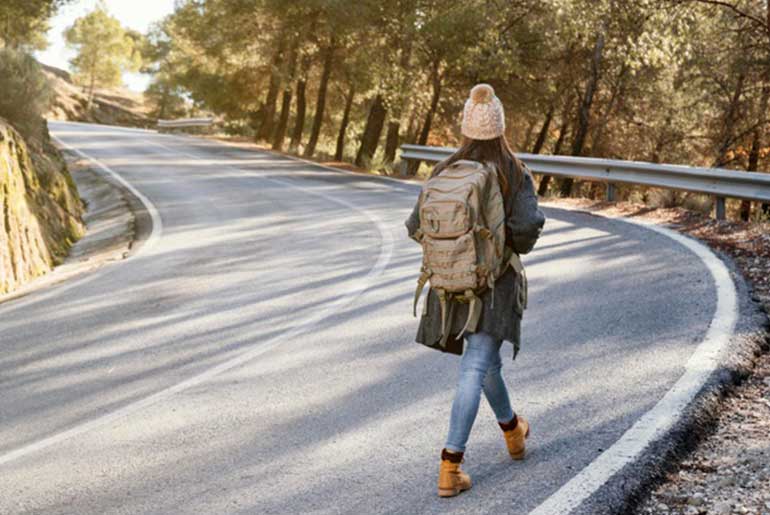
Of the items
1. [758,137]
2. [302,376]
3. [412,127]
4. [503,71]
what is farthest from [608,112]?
[302,376]

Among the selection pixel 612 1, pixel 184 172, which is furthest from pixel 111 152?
pixel 612 1

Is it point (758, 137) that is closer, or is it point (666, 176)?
point (666, 176)

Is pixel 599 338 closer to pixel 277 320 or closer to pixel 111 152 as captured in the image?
pixel 277 320

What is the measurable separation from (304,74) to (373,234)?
2392 centimetres

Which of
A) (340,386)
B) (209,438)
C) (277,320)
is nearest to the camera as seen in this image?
(209,438)

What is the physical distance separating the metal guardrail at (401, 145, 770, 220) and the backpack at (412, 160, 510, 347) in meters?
8.96

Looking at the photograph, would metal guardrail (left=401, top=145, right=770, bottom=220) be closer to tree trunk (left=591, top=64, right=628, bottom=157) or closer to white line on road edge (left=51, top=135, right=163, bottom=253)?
white line on road edge (left=51, top=135, right=163, bottom=253)

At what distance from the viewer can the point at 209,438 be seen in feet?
16.7

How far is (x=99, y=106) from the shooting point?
75.1m

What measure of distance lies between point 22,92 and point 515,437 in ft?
47.1

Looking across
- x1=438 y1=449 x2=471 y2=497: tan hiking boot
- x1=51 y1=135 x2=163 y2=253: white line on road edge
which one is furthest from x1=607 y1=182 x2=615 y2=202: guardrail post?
x1=438 y1=449 x2=471 y2=497: tan hiking boot

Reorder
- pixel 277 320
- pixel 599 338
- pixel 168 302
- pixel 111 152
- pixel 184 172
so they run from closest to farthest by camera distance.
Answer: pixel 599 338, pixel 277 320, pixel 168 302, pixel 184 172, pixel 111 152

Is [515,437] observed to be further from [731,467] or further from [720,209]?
[720,209]

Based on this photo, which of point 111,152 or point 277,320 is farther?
point 111,152
